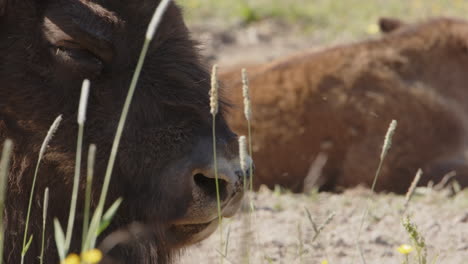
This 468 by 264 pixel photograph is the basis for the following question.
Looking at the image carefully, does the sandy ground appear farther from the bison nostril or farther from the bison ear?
the bison ear

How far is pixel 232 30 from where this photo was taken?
12961 millimetres

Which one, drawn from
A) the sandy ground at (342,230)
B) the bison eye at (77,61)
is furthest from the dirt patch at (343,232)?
the bison eye at (77,61)

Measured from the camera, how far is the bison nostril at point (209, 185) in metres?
3.47

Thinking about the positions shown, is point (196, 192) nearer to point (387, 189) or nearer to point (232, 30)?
point (387, 189)

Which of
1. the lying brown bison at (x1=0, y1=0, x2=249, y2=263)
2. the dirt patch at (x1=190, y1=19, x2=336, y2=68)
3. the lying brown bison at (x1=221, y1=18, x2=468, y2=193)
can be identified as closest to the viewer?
the lying brown bison at (x1=0, y1=0, x2=249, y2=263)

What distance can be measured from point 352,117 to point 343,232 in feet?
7.82

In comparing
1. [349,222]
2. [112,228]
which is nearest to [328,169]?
[349,222]

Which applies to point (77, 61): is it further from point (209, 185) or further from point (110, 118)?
point (209, 185)

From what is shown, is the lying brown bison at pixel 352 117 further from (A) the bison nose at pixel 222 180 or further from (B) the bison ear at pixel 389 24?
(A) the bison nose at pixel 222 180

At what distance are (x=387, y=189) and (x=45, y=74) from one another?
14.8 ft

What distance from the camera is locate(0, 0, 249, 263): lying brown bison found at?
353 cm

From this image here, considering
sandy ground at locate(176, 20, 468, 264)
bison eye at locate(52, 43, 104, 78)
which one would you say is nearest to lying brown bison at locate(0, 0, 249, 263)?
bison eye at locate(52, 43, 104, 78)

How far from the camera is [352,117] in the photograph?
7.60 meters

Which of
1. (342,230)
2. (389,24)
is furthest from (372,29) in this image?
(342,230)
